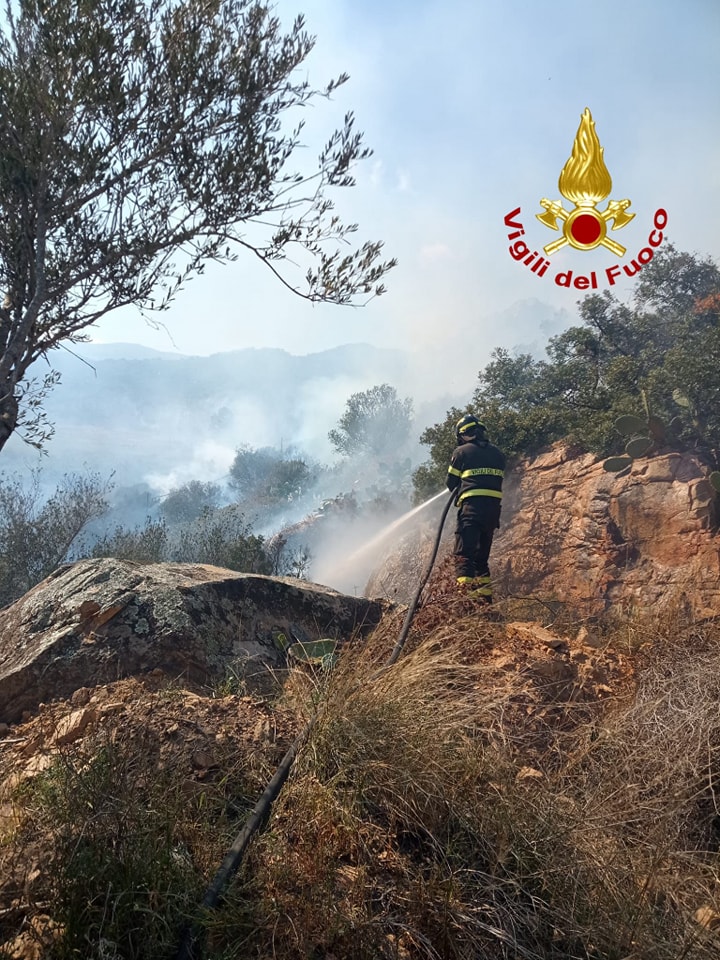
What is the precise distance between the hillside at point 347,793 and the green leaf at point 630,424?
16.7 ft

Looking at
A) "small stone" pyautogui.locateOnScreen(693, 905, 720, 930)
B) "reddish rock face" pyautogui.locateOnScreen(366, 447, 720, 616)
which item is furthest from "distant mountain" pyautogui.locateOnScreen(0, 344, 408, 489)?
"small stone" pyautogui.locateOnScreen(693, 905, 720, 930)

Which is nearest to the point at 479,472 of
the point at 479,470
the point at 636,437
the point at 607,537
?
the point at 479,470

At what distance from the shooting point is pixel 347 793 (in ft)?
9.41

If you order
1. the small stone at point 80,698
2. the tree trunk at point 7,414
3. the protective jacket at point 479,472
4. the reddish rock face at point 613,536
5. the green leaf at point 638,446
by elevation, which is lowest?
the reddish rock face at point 613,536

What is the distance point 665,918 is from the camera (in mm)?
2604

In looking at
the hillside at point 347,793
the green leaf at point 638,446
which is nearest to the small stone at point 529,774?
the hillside at point 347,793

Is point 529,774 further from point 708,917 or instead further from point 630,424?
point 630,424

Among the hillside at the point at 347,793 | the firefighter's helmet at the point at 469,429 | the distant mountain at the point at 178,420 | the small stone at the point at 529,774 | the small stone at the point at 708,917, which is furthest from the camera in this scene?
the distant mountain at the point at 178,420

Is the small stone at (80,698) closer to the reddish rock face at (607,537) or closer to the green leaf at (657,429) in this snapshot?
the reddish rock face at (607,537)

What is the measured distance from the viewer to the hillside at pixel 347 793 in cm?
232

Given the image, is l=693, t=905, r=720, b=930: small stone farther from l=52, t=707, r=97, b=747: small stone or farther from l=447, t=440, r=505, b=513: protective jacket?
l=447, t=440, r=505, b=513: protective jacket

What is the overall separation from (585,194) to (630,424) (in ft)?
11.9

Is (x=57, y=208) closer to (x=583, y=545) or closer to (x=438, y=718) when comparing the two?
(x=438, y=718)

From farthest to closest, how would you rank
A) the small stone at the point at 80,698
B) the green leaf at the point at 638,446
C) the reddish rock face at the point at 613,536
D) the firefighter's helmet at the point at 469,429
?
the green leaf at the point at 638,446, the reddish rock face at the point at 613,536, the firefighter's helmet at the point at 469,429, the small stone at the point at 80,698
